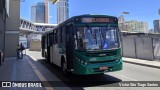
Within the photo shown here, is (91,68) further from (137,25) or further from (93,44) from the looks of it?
(137,25)

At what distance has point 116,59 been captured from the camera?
9.84 meters

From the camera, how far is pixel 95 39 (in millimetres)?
9523

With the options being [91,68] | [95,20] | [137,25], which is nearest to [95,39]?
[95,20]

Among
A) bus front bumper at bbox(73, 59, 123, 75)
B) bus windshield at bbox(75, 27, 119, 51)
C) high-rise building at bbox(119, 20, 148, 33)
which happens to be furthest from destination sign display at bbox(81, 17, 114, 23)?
high-rise building at bbox(119, 20, 148, 33)

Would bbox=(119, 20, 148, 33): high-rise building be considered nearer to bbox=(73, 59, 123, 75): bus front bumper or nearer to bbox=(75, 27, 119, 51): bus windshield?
bbox=(75, 27, 119, 51): bus windshield

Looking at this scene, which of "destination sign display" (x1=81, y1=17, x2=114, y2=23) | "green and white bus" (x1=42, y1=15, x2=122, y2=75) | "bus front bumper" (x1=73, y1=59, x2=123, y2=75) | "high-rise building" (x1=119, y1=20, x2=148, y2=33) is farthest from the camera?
"high-rise building" (x1=119, y1=20, x2=148, y2=33)

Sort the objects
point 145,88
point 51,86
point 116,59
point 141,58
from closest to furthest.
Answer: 1. point 145,88
2. point 51,86
3. point 116,59
4. point 141,58

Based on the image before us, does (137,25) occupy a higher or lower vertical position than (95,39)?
higher

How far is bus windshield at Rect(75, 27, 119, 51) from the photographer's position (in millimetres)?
9414

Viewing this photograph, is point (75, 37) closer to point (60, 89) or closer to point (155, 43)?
point (60, 89)

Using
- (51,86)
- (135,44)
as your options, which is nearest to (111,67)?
(51,86)

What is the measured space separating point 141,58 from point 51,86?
13264mm

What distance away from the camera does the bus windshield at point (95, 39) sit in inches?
371

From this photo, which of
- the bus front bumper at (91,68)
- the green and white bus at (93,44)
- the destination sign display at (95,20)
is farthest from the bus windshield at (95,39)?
the bus front bumper at (91,68)
